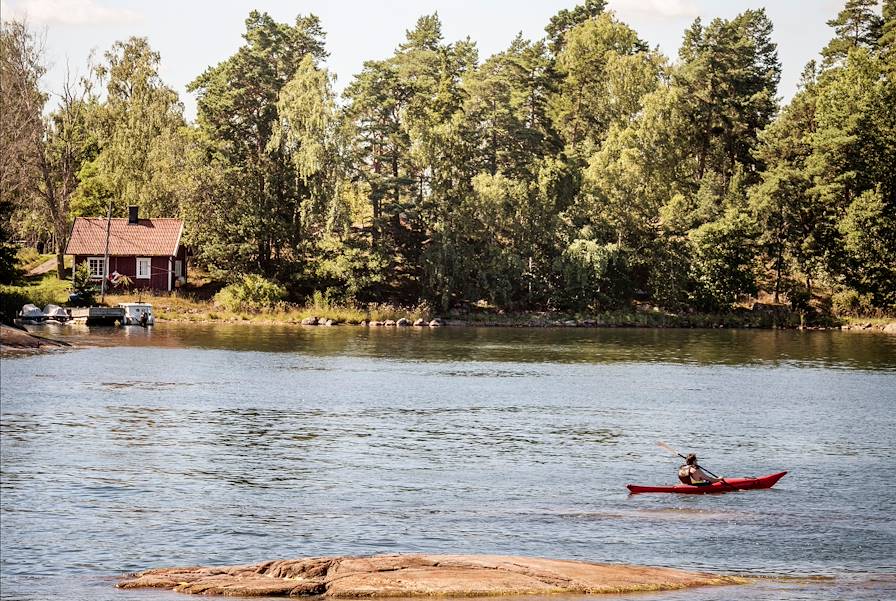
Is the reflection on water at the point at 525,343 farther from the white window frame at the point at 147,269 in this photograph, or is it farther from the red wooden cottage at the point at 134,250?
the white window frame at the point at 147,269

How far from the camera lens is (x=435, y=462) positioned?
4003 cm

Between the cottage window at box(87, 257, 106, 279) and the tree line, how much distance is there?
348 cm

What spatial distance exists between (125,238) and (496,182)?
118 ft

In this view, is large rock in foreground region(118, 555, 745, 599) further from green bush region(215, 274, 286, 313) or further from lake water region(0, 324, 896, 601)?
green bush region(215, 274, 286, 313)

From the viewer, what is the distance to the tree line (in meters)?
108

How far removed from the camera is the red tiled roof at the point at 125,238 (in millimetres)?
109625

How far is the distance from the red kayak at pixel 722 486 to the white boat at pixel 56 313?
72.5 meters

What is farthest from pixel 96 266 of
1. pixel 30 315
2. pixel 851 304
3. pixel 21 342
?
pixel 851 304

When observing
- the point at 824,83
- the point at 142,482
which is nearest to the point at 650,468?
the point at 142,482

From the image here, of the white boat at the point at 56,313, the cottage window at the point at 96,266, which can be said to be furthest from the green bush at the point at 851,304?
the white boat at the point at 56,313

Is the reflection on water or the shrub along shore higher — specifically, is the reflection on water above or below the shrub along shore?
below

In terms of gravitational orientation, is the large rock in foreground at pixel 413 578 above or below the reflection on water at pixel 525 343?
below

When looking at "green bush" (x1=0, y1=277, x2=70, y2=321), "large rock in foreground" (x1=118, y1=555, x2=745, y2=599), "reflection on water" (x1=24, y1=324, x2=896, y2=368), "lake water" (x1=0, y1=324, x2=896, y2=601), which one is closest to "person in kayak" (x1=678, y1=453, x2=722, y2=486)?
"lake water" (x1=0, y1=324, x2=896, y2=601)

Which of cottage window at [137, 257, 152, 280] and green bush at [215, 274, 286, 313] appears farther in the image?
cottage window at [137, 257, 152, 280]
